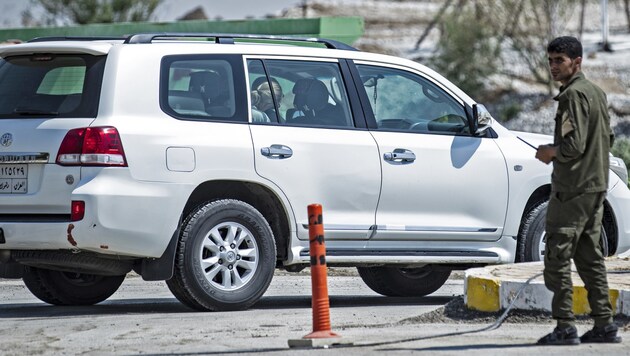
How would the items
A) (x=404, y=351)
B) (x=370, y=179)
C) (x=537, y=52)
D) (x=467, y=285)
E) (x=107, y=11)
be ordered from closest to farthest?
(x=404, y=351), (x=467, y=285), (x=370, y=179), (x=537, y=52), (x=107, y=11)

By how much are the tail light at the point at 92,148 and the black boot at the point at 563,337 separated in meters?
3.11

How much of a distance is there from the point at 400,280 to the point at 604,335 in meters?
4.19

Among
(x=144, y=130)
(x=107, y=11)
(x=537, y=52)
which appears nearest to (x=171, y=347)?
(x=144, y=130)

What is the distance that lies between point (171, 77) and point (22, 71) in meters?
1.10

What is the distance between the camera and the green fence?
73.1 ft

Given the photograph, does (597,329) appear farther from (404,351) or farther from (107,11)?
(107,11)

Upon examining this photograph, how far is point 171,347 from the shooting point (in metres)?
7.93

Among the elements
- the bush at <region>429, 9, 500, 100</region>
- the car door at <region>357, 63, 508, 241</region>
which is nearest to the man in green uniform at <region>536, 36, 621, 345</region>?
the car door at <region>357, 63, 508, 241</region>

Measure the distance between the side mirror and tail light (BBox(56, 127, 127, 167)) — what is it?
295 cm

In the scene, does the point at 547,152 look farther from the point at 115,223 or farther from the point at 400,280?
the point at 400,280

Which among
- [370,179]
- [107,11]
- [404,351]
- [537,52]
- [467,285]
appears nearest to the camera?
[404,351]

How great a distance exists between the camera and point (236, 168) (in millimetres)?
9781

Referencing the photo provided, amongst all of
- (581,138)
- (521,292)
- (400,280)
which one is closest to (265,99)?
(521,292)

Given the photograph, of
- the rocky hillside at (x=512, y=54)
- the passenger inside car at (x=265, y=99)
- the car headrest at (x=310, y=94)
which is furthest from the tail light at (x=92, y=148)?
the rocky hillside at (x=512, y=54)
